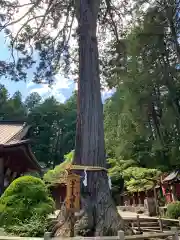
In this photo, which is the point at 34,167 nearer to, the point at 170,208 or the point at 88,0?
the point at 170,208

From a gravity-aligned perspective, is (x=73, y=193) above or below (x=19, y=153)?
below

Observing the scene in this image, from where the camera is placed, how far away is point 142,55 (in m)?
16.7

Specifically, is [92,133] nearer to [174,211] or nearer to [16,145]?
[16,145]

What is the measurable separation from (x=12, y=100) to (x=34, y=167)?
32.8 m

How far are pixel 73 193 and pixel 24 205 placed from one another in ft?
8.30

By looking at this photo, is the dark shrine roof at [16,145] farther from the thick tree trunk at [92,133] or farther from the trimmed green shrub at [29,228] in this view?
the thick tree trunk at [92,133]

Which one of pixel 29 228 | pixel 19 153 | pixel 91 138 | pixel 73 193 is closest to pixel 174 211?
pixel 19 153

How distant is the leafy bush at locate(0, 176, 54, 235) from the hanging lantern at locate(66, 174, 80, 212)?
1643 mm

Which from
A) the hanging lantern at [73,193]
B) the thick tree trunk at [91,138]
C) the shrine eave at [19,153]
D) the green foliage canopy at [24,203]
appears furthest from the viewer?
the shrine eave at [19,153]

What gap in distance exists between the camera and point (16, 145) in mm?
10289

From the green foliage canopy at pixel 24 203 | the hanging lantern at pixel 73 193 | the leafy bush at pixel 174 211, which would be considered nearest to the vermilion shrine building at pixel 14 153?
the green foliage canopy at pixel 24 203

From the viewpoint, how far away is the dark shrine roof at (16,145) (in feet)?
34.1

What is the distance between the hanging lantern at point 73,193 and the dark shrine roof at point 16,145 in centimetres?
464

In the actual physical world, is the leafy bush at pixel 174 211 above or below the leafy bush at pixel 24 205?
below
